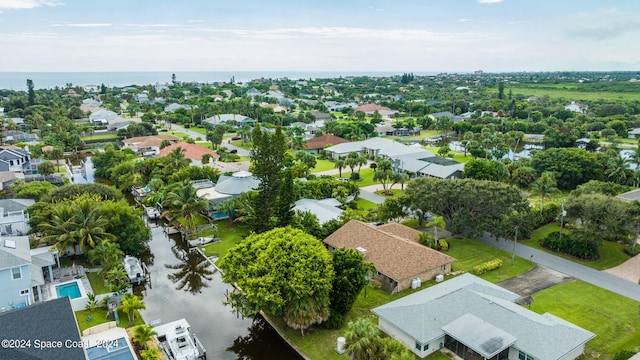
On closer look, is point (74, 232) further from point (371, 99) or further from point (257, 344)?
point (371, 99)

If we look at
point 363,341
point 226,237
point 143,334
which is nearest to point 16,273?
point 143,334

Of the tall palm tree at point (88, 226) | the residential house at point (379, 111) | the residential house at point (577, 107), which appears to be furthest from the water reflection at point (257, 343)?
the residential house at point (577, 107)

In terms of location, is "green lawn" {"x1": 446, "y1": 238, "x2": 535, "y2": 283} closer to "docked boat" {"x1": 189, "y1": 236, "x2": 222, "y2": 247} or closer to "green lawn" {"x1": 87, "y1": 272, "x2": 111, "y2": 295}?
"docked boat" {"x1": 189, "y1": 236, "x2": 222, "y2": 247}

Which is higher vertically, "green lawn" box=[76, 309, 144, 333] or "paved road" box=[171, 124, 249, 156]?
"paved road" box=[171, 124, 249, 156]

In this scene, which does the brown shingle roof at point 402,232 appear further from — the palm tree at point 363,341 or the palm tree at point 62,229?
the palm tree at point 62,229

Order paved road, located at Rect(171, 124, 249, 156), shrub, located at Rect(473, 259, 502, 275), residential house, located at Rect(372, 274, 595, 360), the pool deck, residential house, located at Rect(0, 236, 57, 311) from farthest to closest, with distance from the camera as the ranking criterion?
paved road, located at Rect(171, 124, 249, 156), shrub, located at Rect(473, 259, 502, 275), the pool deck, residential house, located at Rect(0, 236, 57, 311), residential house, located at Rect(372, 274, 595, 360)

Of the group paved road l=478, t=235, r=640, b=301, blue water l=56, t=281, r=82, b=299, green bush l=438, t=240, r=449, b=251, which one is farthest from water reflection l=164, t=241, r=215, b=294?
paved road l=478, t=235, r=640, b=301

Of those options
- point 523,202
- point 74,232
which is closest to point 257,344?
point 74,232

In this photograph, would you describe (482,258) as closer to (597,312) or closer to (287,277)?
(597,312)
